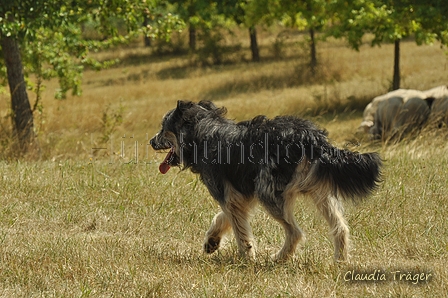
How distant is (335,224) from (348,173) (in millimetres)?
491

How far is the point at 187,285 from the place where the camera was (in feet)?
17.3

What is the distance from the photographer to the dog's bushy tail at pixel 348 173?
18.5 ft

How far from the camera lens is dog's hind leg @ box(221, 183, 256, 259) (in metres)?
6.13

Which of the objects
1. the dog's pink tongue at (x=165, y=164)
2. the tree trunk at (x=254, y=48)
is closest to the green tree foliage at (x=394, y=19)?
the dog's pink tongue at (x=165, y=164)

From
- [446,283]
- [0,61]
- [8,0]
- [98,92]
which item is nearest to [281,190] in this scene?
[446,283]

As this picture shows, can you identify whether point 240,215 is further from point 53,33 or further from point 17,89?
point 53,33

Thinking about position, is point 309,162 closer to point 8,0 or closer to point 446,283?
point 446,283

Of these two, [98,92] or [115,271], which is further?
[98,92]

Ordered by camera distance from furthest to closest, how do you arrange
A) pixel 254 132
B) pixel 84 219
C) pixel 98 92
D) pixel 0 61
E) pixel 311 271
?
pixel 98 92, pixel 0 61, pixel 84 219, pixel 254 132, pixel 311 271

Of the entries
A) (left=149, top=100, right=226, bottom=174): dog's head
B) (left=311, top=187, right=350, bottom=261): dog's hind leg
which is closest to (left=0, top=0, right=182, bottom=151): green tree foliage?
(left=149, top=100, right=226, bottom=174): dog's head

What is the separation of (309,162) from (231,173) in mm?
755

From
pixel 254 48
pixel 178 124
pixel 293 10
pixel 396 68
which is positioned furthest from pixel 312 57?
pixel 178 124

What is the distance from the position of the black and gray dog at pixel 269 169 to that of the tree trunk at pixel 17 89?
825 cm

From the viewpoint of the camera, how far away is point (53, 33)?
16.7 m
